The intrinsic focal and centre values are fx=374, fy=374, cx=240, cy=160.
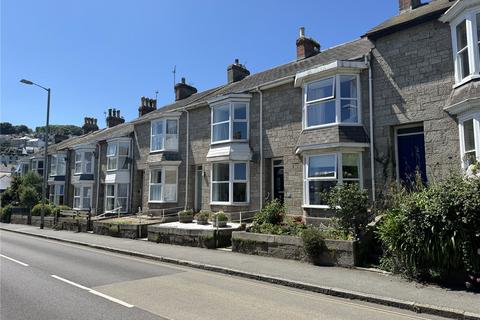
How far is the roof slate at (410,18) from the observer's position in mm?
12476

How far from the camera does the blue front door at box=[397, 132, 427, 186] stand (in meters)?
12.8

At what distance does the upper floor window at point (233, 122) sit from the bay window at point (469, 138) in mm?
9746

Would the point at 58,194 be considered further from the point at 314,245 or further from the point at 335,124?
the point at 314,245

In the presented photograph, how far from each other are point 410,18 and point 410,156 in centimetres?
488

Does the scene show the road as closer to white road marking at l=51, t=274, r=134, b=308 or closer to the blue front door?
white road marking at l=51, t=274, r=134, b=308

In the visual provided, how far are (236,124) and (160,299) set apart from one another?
41.3 ft

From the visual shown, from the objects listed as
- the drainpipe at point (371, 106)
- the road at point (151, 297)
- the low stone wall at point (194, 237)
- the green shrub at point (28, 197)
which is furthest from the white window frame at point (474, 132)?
the green shrub at point (28, 197)

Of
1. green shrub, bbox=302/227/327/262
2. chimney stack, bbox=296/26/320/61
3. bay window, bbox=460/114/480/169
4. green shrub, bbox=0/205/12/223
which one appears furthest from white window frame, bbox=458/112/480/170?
green shrub, bbox=0/205/12/223

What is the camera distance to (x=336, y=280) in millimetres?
8461

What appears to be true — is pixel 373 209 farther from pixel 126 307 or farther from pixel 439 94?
pixel 126 307

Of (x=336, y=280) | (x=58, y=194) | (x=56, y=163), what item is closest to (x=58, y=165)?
(x=56, y=163)

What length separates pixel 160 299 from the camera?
7137 mm

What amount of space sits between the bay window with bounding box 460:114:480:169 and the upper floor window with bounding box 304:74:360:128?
379 centimetres

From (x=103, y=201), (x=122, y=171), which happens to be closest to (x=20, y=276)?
(x=122, y=171)
